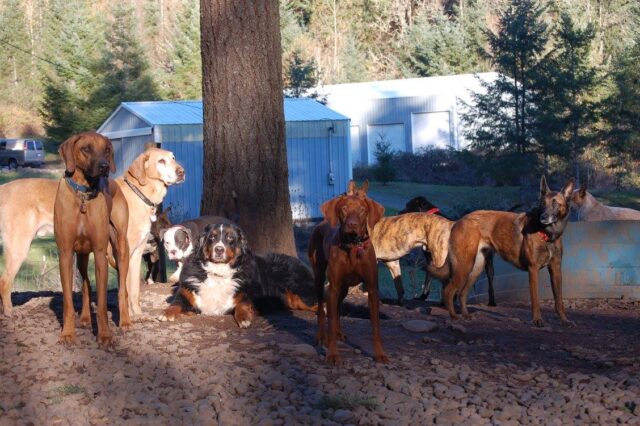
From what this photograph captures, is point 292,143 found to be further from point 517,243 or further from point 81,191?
point 81,191

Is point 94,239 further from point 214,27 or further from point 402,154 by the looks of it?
point 402,154

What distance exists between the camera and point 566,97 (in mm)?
39156

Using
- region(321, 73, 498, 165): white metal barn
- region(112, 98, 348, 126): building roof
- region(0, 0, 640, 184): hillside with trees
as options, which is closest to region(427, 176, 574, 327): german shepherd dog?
region(112, 98, 348, 126): building roof

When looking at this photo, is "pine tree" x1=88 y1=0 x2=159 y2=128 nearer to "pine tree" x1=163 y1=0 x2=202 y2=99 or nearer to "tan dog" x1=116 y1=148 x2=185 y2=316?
"pine tree" x1=163 y1=0 x2=202 y2=99

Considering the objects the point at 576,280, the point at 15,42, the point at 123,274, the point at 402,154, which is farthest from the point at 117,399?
the point at 15,42

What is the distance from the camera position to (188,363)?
7.68 m

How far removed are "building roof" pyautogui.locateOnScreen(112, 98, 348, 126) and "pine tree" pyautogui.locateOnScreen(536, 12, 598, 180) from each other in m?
7.82

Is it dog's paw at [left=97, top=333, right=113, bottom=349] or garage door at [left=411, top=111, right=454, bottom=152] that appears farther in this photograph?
garage door at [left=411, top=111, right=454, bottom=152]

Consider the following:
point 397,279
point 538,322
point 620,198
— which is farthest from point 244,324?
point 620,198

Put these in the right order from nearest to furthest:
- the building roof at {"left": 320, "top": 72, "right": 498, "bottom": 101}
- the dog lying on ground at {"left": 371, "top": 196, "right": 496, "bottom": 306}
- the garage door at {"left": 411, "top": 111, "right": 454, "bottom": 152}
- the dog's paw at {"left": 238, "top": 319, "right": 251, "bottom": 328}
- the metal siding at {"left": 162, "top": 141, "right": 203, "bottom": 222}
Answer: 1. the dog's paw at {"left": 238, "top": 319, "right": 251, "bottom": 328}
2. the dog lying on ground at {"left": 371, "top": 196, "right": 496, "bottom": 306}
3. the metal siding at {"left": 162, "top": 141, "right": 203, "bottom": 222}
4. the building roof at {"left": 320, "top": 72, "right": 498, "bottom": 101}
5. the garage door at {"left": 411, "top": 111, "right": 454, "bottom": 152}

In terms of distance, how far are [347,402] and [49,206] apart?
4713 mm

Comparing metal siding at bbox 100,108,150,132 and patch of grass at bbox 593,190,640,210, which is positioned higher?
metal siding at bbox 100,108,150,132

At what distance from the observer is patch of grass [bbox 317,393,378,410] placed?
658cm

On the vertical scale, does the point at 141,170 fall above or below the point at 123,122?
below
